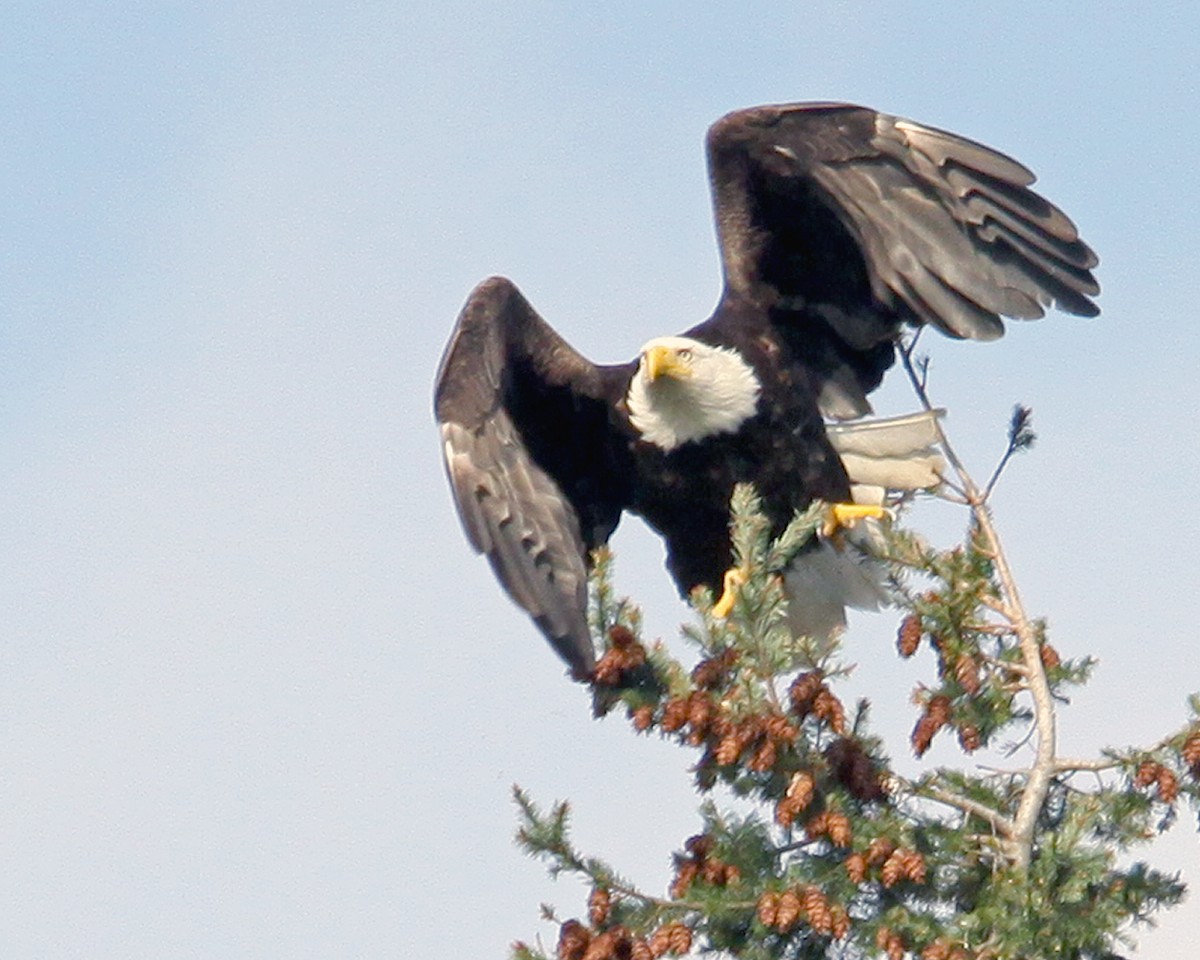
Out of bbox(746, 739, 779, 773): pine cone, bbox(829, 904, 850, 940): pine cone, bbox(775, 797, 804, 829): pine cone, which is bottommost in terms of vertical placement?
bbox(829, 904, 850, 940): pine cone

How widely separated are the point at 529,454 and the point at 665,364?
50cm

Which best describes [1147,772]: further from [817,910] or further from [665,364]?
[665,364]

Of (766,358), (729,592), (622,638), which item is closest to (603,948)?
(622,638)

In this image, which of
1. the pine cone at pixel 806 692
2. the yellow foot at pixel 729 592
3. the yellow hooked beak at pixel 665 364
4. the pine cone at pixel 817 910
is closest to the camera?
the pine cone at pixel 817 910

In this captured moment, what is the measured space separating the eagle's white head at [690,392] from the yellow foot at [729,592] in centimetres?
46

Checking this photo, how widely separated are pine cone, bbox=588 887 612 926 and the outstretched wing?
2.81ft

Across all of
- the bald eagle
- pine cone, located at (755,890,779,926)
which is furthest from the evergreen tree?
the bald eagle

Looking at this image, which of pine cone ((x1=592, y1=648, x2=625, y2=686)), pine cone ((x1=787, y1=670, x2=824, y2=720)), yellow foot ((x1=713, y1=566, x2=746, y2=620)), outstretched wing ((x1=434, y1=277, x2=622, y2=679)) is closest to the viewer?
pine cone ((x1=787, y1=670, x2=824, y2=720))

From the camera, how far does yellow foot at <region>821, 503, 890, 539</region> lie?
672 cm

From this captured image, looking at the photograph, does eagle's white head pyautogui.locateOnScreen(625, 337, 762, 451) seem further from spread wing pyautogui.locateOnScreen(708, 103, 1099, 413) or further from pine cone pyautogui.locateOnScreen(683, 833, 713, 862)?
pine cone pyautogui.locateOnScreen(683, 833, 713, 862)

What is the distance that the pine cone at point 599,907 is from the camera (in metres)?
4.38

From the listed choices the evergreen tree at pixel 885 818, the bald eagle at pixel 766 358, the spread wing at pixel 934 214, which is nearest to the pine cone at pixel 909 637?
the evergreen tree at pixel 885 818

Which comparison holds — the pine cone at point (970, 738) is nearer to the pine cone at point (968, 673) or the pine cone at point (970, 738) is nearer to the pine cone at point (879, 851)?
the pine cone at point (968, 673)

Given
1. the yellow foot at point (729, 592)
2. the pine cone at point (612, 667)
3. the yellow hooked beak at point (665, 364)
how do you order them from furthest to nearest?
the yellow hooked beak at point (665, 364)
the pine cone at point (612, 667)
the yellow foot at point (729, 592)
